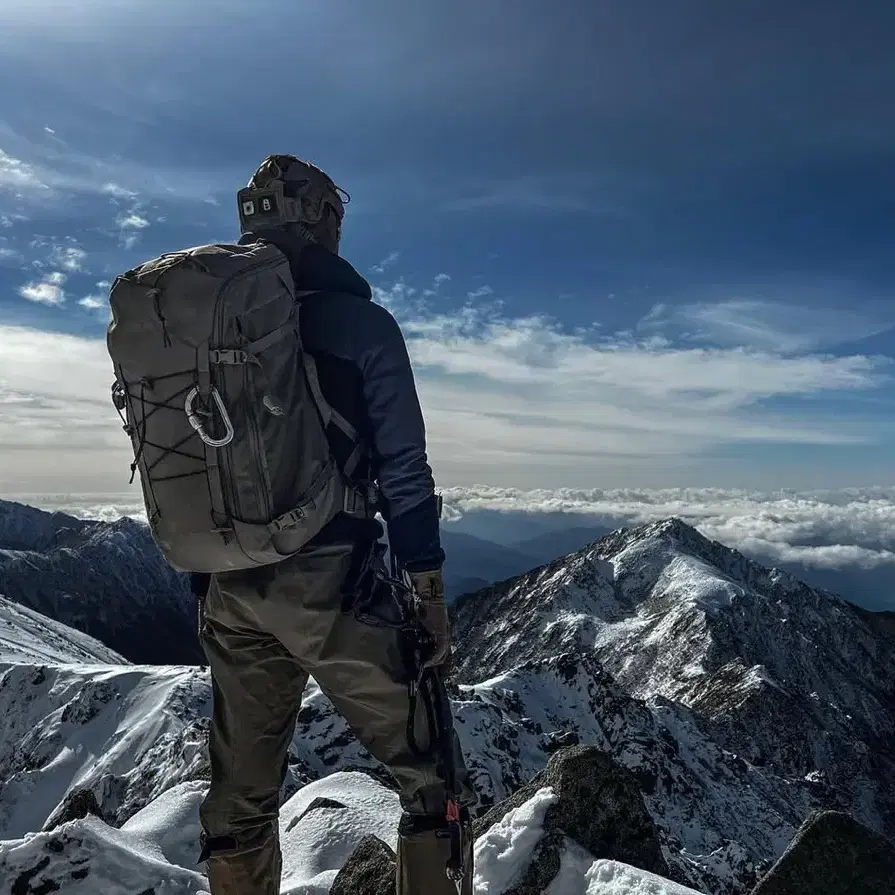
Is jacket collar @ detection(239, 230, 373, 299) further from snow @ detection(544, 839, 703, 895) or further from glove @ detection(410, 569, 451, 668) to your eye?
snow @ detection(544, 839, 703, 895)

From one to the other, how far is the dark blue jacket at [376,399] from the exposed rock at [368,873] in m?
5.21

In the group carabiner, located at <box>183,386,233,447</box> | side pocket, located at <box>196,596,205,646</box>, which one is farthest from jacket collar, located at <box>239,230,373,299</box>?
side pocket, located at <box>196,596,205,646</box>

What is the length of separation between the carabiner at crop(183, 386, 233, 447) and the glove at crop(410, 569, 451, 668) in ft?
5.09

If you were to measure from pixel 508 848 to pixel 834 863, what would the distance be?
347cm

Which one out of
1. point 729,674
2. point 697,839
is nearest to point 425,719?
point 697,839

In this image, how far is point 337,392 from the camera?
Answer: 4.70 metres

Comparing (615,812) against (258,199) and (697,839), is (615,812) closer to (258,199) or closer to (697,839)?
(258,199)

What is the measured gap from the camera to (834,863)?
7242 mm

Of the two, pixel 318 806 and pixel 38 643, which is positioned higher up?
pixel 318 806

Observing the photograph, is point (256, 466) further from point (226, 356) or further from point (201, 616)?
point (201, 616)

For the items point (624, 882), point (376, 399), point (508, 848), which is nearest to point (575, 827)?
point (508, 848)

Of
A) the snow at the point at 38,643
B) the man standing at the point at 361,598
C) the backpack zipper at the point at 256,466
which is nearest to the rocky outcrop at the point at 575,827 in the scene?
the man standing at the point at 361,598

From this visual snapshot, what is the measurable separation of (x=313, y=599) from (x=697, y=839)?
270ft

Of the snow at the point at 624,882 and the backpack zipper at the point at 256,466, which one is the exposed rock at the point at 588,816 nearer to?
the snow at the point at 624,882
